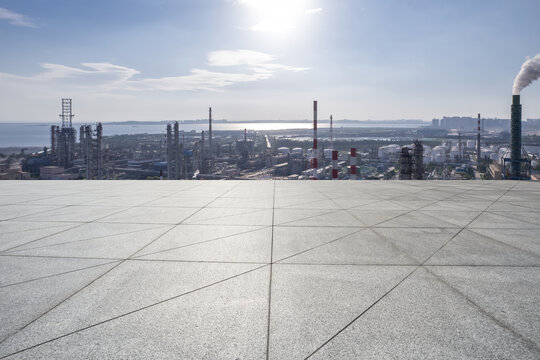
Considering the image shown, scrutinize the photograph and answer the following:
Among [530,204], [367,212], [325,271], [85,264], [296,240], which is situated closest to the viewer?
[325,271]

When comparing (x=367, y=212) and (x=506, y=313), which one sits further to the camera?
(x=367, y=212)

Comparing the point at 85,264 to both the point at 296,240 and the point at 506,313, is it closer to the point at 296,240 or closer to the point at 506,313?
the point at 296,240

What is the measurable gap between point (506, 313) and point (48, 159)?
81685 millimetres

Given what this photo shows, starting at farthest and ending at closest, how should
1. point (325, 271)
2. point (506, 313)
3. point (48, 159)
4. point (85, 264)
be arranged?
1. point (48, 159)
2. point (85, 264)
3. point (325, 271)
4. point (506, 313)

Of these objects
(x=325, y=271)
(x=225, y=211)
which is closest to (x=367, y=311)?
(x=325, y=271)

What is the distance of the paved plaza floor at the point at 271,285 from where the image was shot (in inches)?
100

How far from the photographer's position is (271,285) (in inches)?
142

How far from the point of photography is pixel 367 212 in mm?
7699

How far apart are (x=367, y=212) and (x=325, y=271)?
13.3 feet

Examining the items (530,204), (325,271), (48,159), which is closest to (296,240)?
(325,271)

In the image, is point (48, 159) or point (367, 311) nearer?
point (367, 311)

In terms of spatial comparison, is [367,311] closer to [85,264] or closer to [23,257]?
[85,264]

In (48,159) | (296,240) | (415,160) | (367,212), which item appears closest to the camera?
(296,240)

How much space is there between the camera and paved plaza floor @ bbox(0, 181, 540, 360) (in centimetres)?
255
